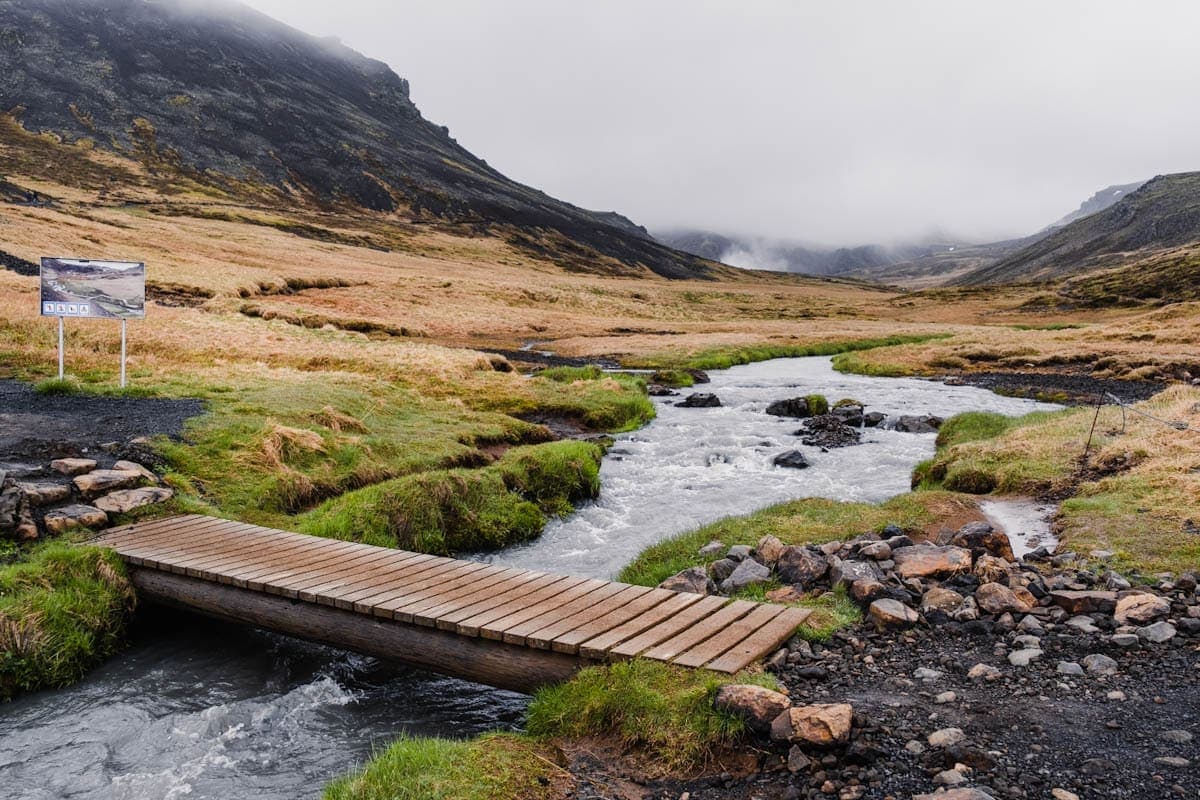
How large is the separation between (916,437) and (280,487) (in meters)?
22.8

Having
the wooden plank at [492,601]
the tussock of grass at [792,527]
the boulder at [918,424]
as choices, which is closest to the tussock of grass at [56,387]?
the tussock of grass at [792,527]

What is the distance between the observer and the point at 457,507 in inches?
679

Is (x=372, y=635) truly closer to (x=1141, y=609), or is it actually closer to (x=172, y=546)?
(x=172, y=546)

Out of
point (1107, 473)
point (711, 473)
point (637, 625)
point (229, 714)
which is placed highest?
point (1107, 473)

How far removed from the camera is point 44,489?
1334cm

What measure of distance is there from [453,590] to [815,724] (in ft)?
18.5

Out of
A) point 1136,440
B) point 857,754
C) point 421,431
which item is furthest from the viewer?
point 421,431

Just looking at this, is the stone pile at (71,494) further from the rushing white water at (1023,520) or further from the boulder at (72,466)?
the rushing white water at (1023,520)

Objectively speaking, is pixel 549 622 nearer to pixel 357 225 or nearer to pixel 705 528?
pixel 705 528

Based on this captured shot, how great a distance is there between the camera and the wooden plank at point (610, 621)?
8.87m

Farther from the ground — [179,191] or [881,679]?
[179,191]

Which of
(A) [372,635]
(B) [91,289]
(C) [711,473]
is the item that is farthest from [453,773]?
(B) [91,289]

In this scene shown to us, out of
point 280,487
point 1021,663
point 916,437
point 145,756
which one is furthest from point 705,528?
point 916,437

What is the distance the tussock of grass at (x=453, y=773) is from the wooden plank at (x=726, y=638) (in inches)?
70.6
